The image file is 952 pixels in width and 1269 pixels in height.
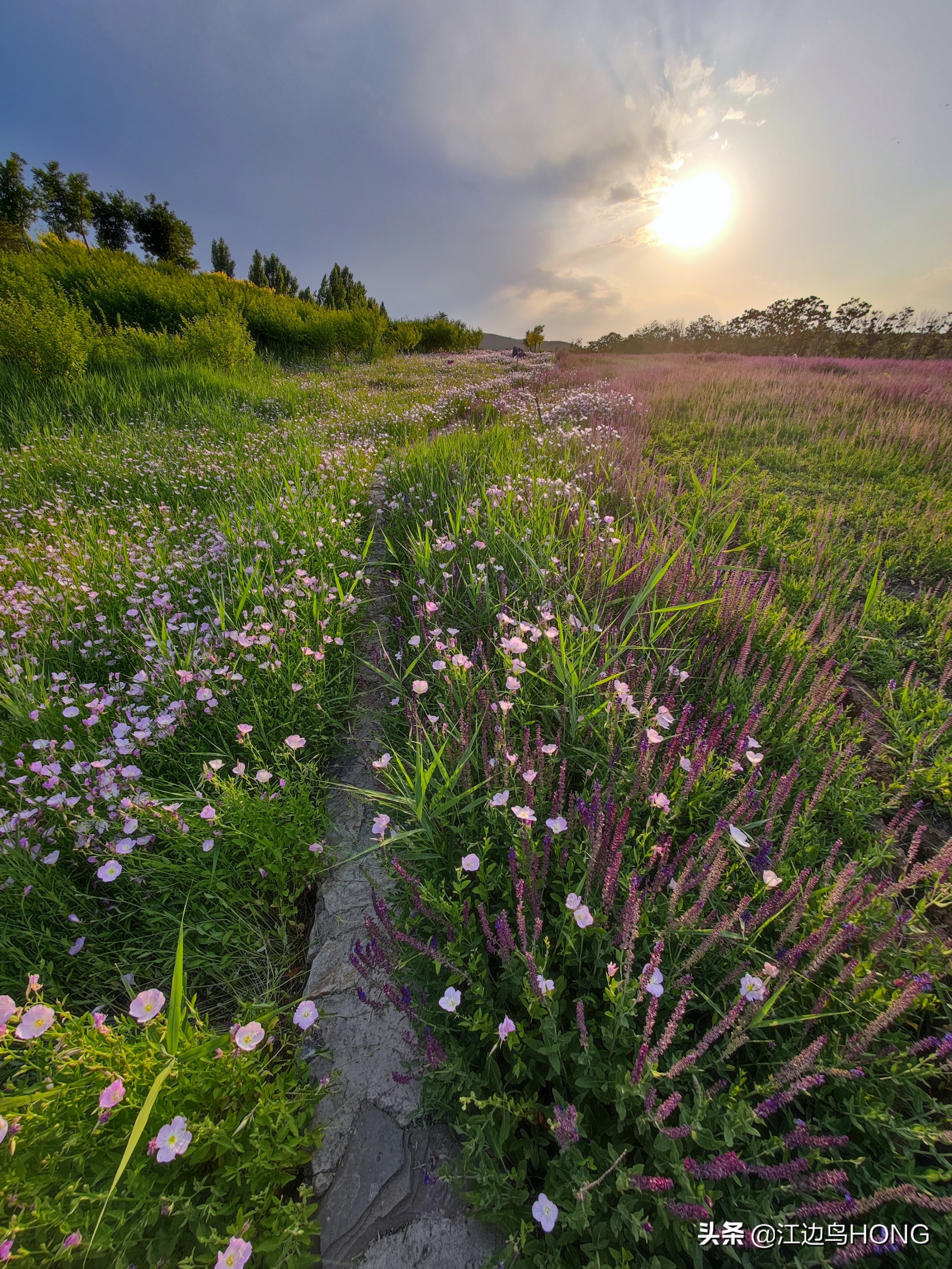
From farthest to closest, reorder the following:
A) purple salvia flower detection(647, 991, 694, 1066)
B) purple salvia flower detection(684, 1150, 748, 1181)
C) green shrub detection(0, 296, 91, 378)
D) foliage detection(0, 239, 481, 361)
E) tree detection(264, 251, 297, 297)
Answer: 1. tree detection(264, 251, 297, 297)
2. foliage detection(0, 239, 481, 361)
3. green shrub detection(0, 296, 91, 378)
4. purple salvia flower detection(647, 991, 694, 1066)
5. purple salvia flower detection(684, 1150, 748, 1181)

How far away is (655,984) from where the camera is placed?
4.06ft

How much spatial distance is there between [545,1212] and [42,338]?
12.4 metres

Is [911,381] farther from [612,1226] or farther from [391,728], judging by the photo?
[612,1226]

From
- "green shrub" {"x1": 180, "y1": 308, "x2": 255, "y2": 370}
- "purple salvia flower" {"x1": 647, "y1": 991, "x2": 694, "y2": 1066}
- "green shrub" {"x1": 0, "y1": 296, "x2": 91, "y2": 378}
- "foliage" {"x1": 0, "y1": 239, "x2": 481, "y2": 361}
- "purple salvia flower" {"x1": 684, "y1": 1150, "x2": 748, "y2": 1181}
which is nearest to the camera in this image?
"purple salvia flower" {"x1": 684, "y1": 1150, "x2": 748, "y2": 1181}

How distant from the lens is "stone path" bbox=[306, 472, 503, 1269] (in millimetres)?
1336

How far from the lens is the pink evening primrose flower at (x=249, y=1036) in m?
1.37

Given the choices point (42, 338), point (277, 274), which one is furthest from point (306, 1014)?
point (277, 274)

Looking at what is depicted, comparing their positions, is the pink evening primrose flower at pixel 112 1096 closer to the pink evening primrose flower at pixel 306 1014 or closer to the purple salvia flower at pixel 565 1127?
the pink evening primrose flower at pixel 306 1014

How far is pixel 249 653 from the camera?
2.98m

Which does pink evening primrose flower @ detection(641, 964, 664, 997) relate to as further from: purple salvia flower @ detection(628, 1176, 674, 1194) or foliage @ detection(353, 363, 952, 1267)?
purple salvia flower @ detection(628, 1176, 674, 1194)

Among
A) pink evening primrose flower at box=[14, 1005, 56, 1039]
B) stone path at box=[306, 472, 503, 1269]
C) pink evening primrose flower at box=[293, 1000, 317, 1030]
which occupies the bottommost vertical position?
stone path at box=[306, 472, 503, 1269]

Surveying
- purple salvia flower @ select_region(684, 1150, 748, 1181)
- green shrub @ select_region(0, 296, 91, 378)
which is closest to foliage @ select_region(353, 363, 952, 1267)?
purple salvia flower @ select_region(684, 1150, 748, 1181)

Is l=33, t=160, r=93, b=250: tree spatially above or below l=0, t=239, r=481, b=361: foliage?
above

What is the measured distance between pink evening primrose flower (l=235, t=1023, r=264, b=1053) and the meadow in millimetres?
12
